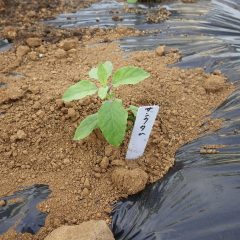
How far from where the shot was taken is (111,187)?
1452mm

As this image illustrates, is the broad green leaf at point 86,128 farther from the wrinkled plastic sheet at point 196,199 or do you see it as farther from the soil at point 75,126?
the wrinkled plastic sheet at point 196,199

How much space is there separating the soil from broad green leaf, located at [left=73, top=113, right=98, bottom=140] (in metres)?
0.13

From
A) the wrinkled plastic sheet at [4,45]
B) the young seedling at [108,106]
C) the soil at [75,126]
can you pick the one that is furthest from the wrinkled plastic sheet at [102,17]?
the young seedling at [108,106]

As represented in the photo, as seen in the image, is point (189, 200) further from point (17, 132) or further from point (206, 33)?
point (206, 33)

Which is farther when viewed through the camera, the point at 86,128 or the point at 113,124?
the point at 86,128

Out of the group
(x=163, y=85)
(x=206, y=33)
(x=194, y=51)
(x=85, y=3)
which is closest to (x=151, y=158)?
(x=163, y=85)

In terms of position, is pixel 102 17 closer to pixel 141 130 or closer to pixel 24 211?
pixel 141 130

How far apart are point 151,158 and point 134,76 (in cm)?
36

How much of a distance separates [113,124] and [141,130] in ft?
0.52

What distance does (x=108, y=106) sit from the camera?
139cm

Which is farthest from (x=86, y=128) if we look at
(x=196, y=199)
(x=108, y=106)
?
(x=196, y=199)

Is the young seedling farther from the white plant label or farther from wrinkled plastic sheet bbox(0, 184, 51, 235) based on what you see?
wrinkled plastic sheet bbox(0, 184, 51, 235)

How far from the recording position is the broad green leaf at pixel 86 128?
1.44 m

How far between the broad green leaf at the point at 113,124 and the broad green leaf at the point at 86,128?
0.33 ft
